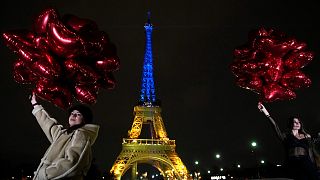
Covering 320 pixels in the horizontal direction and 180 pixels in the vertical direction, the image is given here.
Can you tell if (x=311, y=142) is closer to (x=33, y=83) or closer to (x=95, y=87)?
(x=95, y=87)

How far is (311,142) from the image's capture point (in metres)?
5.00

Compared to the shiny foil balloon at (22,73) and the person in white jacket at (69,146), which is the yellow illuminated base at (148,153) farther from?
the person in white jacket at (69,146)

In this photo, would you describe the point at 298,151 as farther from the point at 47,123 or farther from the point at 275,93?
the point at 47,123

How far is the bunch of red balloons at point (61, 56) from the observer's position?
4.25 m

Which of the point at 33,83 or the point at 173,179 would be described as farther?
the point at 173,179

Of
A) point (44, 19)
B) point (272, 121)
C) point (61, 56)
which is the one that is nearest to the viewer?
point (44, 19)

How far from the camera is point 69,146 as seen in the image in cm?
313

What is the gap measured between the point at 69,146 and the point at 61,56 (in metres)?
1.63

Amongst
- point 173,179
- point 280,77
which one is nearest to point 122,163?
point 173,179

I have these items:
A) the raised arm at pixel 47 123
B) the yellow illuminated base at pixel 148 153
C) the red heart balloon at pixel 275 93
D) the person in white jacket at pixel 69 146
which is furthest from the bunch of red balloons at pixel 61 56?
the yellow illuminated base at pixel 148 153

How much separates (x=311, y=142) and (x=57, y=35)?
11.8ft

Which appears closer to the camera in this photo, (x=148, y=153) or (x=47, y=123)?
(x=47, y=123)

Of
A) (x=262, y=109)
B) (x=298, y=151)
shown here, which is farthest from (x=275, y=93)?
(x=298, y=151)

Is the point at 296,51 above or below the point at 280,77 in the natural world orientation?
above
